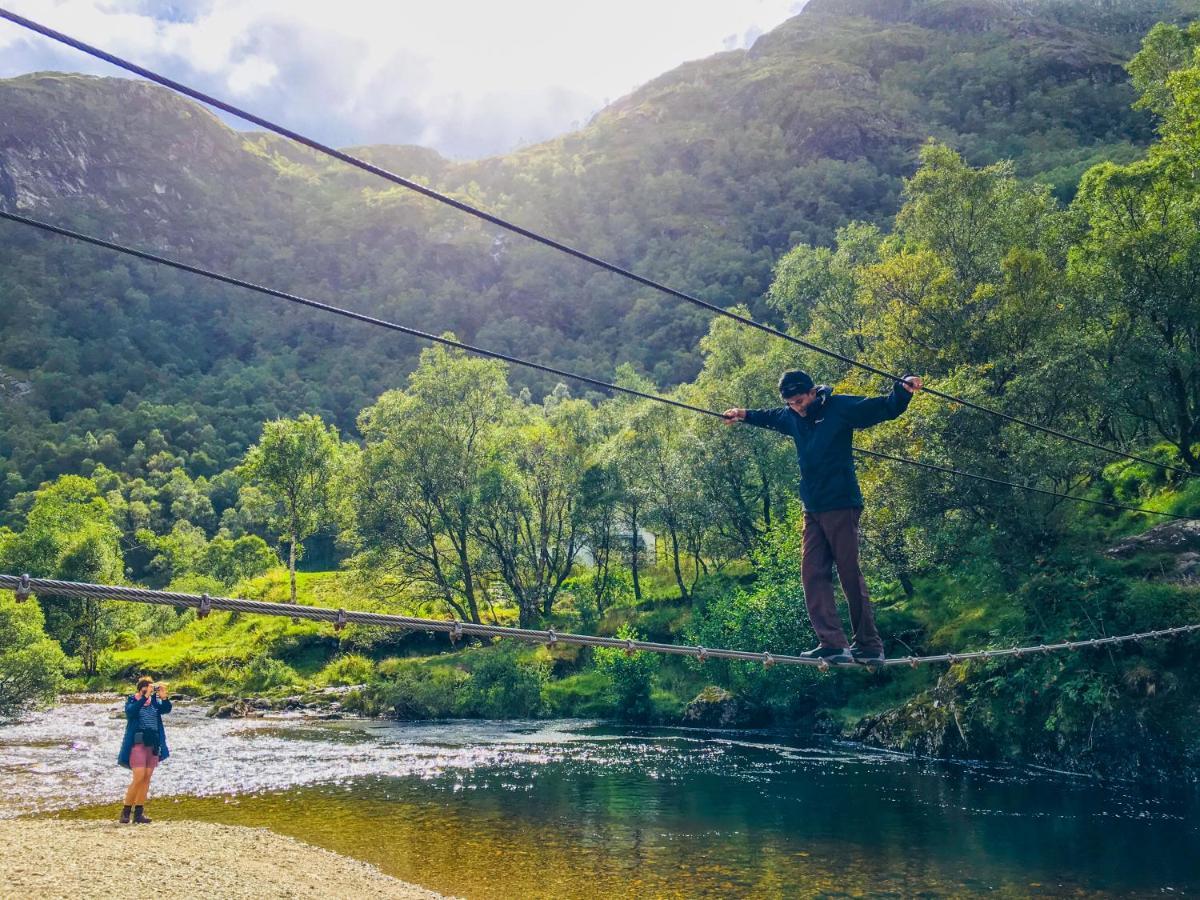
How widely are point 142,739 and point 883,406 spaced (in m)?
15.6

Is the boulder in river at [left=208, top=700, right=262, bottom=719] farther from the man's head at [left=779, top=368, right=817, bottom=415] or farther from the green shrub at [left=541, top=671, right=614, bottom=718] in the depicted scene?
the man's head at [left=779, top=368, right=817, bottom=415]

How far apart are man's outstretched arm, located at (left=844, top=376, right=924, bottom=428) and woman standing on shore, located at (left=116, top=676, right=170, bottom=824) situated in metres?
14.1

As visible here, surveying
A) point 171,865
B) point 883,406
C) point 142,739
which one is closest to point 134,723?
point 142,739

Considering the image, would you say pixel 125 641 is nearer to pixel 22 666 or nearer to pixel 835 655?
pixel 22 666

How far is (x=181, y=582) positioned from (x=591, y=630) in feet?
127

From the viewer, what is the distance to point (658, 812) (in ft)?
64.1

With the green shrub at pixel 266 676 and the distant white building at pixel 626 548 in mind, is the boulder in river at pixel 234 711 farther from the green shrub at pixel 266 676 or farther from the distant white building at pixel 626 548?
the distant white building at pixel 626 548

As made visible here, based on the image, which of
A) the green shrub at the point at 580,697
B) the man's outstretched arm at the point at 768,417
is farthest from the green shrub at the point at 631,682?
the man's outstretched arm at the point at 768,417

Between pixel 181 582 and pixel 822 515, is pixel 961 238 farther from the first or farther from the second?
pixel 181 582

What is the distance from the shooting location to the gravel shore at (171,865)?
1262cm

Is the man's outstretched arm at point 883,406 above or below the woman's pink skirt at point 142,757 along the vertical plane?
above

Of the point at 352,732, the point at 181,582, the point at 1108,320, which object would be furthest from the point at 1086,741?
the point at 181,582

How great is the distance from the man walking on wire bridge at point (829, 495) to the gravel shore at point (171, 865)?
952 centimetres

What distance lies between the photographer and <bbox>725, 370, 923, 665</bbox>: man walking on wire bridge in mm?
7770
